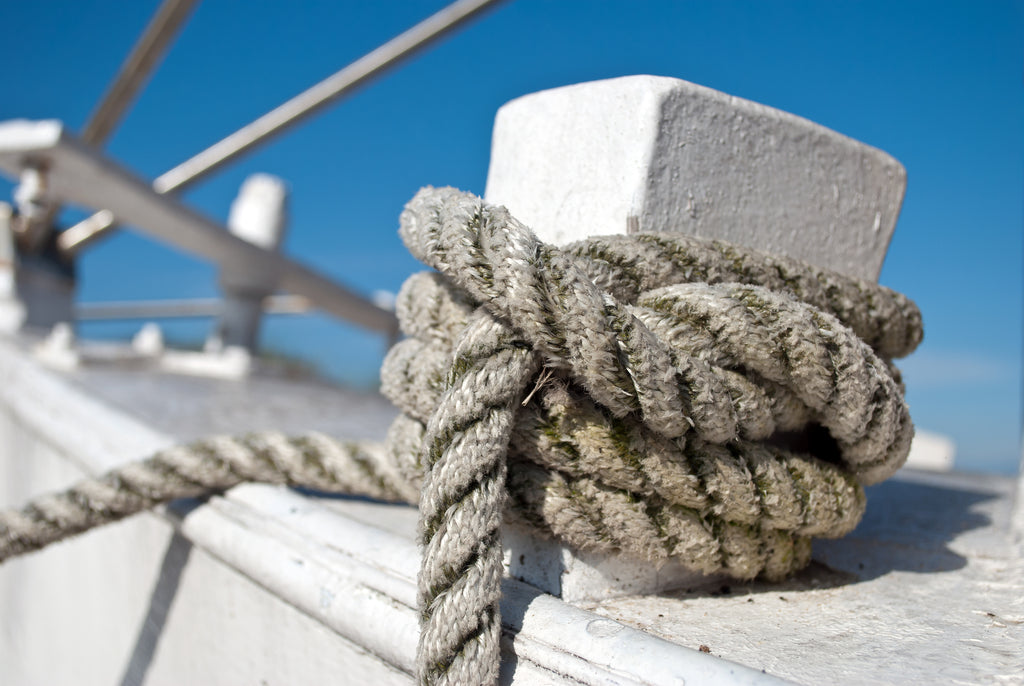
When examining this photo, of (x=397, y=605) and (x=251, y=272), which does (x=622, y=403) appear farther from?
(x=251, y=272)

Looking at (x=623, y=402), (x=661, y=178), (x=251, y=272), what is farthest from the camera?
(x=251, y=272)

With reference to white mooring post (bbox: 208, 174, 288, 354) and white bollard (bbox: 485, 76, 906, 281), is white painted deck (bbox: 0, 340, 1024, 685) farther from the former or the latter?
white mooring post (bbox: 208, 174, 288, 354)

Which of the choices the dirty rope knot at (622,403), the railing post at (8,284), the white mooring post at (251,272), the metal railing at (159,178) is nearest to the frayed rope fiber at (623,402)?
the dirty rope knot at (622,403)

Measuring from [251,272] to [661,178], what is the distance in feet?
14.7

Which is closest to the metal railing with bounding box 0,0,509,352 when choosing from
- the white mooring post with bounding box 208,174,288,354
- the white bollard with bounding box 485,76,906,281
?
the white mooring post with bounding box 208,174,288,354

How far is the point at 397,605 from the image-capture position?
88cm

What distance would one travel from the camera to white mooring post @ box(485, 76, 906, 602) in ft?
3.11

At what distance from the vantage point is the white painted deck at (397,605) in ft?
2.42

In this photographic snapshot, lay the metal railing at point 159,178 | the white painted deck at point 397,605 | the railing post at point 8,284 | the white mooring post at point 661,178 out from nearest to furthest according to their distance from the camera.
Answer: the white painted deck at point 397,605 → the white mooring post at point 661,178 → the metal railing at point 159,178 → the railing post at point 8,284

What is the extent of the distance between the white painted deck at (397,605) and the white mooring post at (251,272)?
2898 mm

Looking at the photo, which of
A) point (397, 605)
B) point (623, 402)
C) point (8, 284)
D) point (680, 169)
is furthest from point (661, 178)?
point (8, 284)

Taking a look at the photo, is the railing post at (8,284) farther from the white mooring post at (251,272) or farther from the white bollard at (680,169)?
the white bollard at (680,169)

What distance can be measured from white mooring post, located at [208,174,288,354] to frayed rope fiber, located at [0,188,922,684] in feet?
13.9

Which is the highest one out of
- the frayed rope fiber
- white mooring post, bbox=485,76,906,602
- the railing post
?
white mooring post, bbox=485,76,906,602
